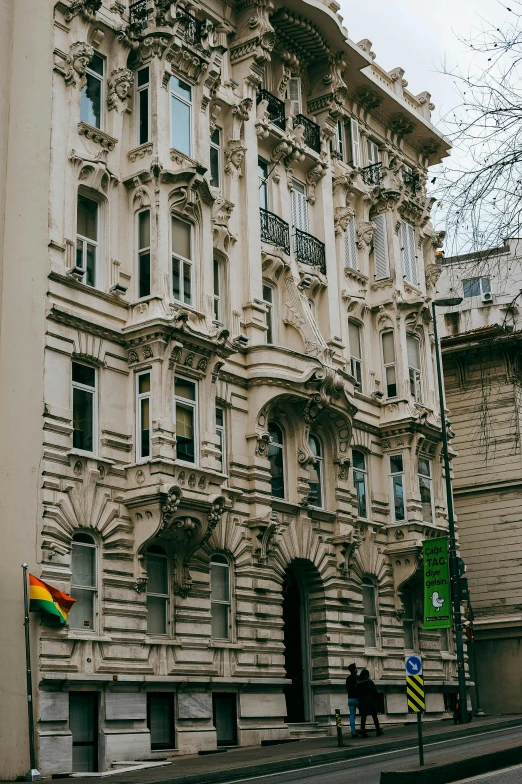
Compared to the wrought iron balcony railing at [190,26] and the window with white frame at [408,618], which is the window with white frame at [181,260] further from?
the window with white frame at [408,618]

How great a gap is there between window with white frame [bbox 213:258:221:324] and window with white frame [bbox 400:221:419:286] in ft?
37.6

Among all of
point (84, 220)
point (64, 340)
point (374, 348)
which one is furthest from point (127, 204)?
point (374, 348)

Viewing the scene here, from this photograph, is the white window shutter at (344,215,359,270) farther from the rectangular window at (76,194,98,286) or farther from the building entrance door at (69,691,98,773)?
the building entrance door at (69,691,98,773)

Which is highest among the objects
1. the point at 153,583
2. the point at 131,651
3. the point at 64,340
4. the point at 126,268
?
the point at 126,268

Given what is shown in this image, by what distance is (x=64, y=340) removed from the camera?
26859 mm

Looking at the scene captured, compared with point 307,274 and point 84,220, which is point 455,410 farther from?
point 84,220

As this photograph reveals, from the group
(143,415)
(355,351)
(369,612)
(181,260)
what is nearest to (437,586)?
(369,612)

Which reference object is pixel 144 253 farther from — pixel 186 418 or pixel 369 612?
pixel 369 612

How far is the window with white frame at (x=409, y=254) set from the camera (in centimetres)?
4375

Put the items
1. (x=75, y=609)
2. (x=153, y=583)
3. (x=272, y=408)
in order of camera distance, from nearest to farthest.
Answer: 1. (x=75, y=609)
2. (x=153, y=583)
3. (x=272, y=408)

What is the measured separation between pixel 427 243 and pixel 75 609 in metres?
26.5

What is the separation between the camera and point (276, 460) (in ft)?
113

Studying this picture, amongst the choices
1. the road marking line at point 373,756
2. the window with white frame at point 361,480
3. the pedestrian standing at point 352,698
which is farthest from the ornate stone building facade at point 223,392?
the road marking line at point 373,756

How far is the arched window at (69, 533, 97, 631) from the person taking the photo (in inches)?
1018
